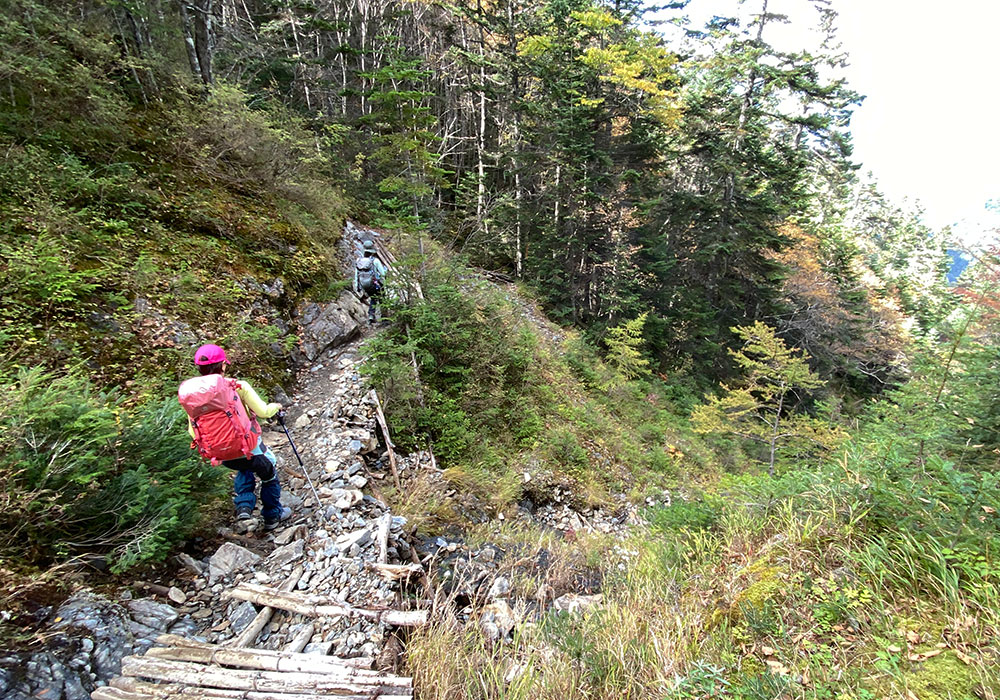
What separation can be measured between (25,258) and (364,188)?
12.3m

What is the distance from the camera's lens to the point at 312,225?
33.9 feet

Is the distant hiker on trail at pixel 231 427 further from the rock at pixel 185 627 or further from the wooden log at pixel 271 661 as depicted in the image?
the wooden log at pixel 271 661

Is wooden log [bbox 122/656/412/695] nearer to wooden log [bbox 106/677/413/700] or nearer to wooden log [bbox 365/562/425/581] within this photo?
wooden log [bbox 106/677/413/700]

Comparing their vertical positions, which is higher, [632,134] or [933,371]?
[632,134]

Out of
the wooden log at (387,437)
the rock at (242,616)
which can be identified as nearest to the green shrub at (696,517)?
the wooden log at (387,437)

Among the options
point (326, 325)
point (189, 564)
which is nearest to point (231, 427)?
point (189, 564)

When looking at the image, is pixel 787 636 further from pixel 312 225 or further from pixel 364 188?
pixel 364 188

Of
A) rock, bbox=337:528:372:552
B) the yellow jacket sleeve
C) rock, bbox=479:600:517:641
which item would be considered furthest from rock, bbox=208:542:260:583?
rock, bbox=479:600:517:641

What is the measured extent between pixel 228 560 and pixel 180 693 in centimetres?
134

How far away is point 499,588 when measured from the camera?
15.6 feet

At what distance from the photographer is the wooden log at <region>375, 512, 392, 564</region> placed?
4.27 m

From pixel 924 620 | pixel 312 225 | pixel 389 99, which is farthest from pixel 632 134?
pixel 924 620

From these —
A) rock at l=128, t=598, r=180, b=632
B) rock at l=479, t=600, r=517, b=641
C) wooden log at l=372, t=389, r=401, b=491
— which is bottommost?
rock at l=479, t=600, r=517, b=641

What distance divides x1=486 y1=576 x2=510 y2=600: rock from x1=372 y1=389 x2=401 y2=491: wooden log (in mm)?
1885
